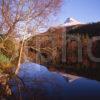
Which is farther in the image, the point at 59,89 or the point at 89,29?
the point at 89,29

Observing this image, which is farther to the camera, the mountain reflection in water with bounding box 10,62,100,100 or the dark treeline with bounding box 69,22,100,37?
the dark treeline with bounding box 69,22,100,37

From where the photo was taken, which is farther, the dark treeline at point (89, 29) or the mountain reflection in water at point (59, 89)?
the dark treeline at point (89, 29)

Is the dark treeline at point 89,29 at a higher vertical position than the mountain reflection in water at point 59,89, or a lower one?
higher

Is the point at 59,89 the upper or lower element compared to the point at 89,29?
lower

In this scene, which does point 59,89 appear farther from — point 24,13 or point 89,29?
point 89,29

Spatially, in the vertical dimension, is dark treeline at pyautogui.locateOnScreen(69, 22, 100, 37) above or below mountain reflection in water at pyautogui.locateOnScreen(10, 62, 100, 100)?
above

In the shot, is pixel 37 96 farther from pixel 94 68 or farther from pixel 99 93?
pixel 94 68

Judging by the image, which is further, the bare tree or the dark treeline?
the dark treeline

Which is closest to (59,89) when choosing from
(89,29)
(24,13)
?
(24,13)

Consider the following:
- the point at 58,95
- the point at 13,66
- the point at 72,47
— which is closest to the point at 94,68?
the point at 72,47

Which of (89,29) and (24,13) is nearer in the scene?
(24,13)

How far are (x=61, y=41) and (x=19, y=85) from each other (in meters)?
6.45

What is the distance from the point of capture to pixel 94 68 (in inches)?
428

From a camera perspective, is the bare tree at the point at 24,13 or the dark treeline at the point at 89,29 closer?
the bare tree at the point at 24,13
